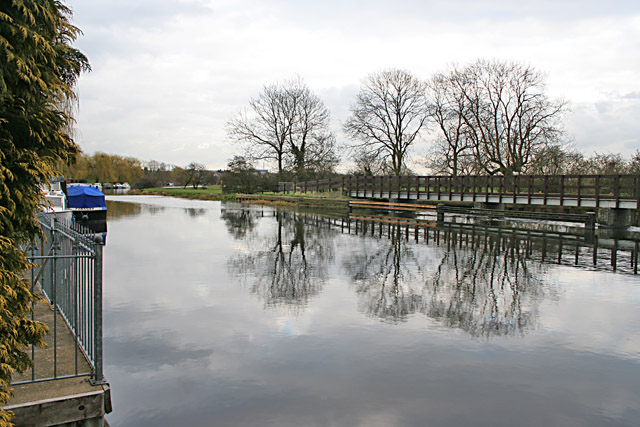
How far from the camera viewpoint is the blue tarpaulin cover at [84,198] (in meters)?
22.6

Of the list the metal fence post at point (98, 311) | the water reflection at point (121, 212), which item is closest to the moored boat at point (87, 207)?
the water reflection at point (121, 212)

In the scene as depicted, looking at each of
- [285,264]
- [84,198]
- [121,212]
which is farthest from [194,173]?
[285,264]

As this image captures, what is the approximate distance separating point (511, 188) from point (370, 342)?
25654 millimetres

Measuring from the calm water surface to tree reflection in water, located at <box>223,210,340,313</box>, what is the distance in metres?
0.09

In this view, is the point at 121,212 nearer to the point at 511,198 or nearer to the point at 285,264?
the point at 285,264

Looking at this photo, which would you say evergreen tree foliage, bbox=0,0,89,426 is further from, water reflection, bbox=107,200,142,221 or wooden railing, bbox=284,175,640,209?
water reflection, bbox=107,200,142,221

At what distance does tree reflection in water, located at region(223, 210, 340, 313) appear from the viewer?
31.1 ft

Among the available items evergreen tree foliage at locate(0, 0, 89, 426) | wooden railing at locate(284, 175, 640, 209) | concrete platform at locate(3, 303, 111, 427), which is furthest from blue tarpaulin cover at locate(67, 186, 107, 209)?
wooden railing at locate(284, 175, 640, 209)

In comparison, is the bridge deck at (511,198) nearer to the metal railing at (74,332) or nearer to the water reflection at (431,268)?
the water reflection at (431,268)

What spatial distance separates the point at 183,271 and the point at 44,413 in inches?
311

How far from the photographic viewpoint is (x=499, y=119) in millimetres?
38250

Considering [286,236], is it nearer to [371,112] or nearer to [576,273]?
[576,273]

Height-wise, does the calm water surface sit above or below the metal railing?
below

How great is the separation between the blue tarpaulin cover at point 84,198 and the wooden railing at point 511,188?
21199 mm
